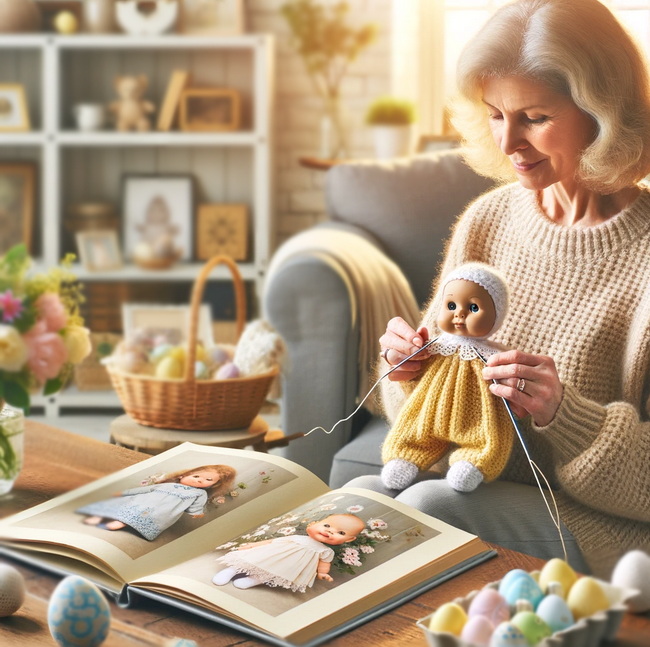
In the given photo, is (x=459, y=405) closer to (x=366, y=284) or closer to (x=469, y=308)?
(x=469, y=308)

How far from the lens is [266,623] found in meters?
0.73

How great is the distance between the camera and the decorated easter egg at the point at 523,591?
65 centimetres

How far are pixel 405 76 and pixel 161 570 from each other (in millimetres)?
2821

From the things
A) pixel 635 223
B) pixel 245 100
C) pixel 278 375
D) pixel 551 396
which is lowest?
pixel 278 375

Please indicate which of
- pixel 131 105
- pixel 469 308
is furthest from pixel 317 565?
pixel 131 105

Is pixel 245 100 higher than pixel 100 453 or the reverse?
higher

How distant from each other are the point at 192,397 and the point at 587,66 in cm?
83

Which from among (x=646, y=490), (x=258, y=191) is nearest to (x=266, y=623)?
(x=646, y=490)

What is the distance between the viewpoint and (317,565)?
31.5 inches

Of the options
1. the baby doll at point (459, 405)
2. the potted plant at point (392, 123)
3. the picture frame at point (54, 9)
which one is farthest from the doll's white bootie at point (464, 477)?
the picture frame at point (54, 9)

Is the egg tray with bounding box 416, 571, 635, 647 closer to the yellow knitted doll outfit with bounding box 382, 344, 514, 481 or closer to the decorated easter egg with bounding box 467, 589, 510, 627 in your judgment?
the decorated easter egg with bounding box 467, 589, 510, 627

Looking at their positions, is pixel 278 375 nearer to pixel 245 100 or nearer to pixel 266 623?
pixel 266 623

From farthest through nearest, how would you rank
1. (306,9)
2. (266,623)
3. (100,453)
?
(306,9) → (100,453) → (266,623)

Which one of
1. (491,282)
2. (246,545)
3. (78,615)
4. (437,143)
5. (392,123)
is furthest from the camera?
(392,123)
